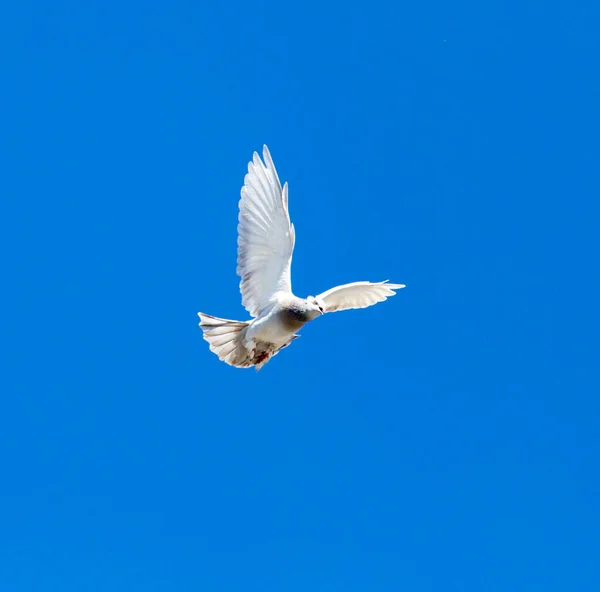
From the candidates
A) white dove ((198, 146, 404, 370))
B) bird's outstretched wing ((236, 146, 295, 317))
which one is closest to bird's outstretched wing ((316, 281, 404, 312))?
white dove ((198, 146, 404, 370))

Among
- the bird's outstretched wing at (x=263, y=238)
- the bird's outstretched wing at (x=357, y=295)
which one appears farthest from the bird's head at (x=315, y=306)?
the bird's outstretched wing at (x=357, y=295)

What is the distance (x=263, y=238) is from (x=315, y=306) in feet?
5.03

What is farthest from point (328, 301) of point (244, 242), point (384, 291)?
point (244, 242)

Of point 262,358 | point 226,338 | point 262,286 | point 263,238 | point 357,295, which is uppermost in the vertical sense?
point 357,295

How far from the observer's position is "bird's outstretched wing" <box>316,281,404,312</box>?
1900cm

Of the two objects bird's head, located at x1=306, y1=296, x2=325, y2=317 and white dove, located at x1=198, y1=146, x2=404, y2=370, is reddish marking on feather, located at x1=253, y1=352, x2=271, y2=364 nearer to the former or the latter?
white dove, located at x1=198, y1=146, x2=404, y2=370

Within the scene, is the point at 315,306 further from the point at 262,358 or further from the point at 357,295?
the point at 357,295

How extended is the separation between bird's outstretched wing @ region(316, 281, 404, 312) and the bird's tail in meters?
1.88

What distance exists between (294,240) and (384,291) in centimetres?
327

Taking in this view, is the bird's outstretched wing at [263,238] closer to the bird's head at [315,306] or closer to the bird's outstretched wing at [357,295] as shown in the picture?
the bird's head at [315,306]

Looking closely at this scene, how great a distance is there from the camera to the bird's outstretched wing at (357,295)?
62.3ft

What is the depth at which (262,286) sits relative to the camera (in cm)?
1808

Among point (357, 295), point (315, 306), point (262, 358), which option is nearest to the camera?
point (315, 306)

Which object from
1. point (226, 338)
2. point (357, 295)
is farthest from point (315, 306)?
point (357, 295)
